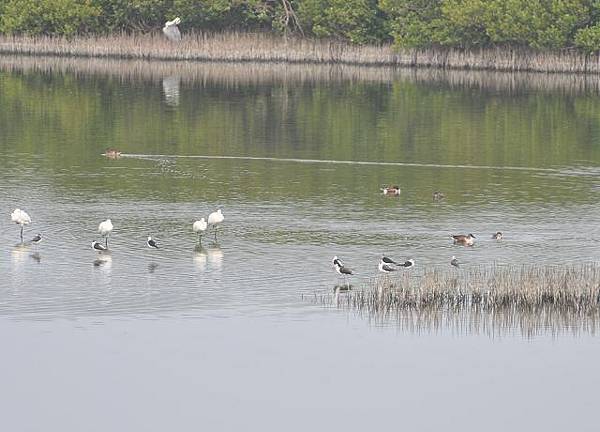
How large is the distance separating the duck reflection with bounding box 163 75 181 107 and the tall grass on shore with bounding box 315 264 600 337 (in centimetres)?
3008

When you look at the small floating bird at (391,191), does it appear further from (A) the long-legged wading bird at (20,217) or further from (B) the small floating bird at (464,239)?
(A) the long-legged wading bird at (20,217)

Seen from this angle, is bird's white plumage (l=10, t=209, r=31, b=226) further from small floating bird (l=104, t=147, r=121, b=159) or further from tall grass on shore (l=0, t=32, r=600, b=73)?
tall grass on shore (l=0, t=32, r=600, b=73)

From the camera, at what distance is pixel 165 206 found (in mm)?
28031

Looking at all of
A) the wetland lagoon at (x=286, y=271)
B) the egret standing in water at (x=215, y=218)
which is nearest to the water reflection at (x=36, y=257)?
the wetland lagoon at (x=286, y=271)

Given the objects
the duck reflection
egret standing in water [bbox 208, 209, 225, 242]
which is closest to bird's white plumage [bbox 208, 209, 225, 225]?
egret standing in water [bbox 208, 209, 225, 242]

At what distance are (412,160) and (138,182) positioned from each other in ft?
26.1

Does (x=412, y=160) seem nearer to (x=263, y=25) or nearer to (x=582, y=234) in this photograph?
(x=582, y=234)

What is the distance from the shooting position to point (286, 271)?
2200 centimetres

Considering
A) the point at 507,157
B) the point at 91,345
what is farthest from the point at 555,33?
the point at 91,345

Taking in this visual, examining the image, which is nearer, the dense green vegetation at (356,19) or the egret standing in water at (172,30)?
the dense green vegetation at (356,19)

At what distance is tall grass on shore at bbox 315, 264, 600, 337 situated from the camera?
18.8m

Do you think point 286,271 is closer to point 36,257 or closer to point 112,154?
point 36,257

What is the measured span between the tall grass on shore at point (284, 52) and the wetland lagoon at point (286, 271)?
22.3m

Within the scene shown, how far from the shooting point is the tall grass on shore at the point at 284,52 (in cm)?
6725
